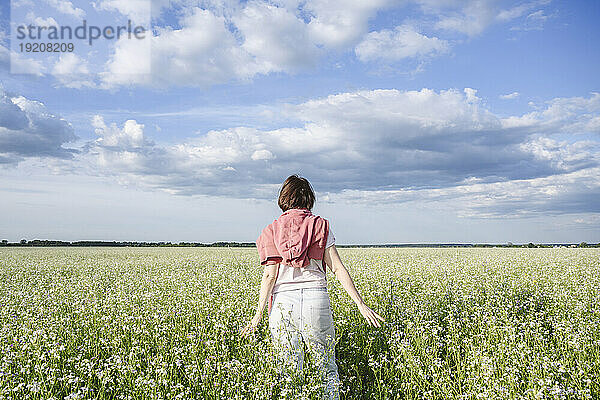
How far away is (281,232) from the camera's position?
5.02 metres

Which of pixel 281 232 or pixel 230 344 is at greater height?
pixel 281 232

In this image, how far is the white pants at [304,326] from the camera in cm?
493

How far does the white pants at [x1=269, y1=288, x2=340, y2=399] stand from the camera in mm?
4934

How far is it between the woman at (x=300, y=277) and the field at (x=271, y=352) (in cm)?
32

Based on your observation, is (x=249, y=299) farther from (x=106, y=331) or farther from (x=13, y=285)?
(x=13, y=285)

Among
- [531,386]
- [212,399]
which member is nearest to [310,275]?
[212,399]

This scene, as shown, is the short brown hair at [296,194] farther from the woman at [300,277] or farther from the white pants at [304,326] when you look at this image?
the white pants at [304,326]

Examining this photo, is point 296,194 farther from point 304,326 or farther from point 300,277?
point 304,326

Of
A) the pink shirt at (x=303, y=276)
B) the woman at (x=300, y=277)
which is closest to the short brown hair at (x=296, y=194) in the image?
the woman at (x=300, y=277)

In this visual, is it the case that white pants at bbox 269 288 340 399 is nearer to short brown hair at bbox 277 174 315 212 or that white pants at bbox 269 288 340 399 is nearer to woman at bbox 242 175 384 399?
woman at bbox 242 175 384 399

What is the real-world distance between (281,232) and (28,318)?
4.64 meters

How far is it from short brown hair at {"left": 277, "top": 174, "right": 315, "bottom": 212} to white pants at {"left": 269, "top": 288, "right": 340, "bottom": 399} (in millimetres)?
926

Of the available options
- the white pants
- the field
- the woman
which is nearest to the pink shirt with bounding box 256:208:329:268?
the woman

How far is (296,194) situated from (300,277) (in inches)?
35.3
